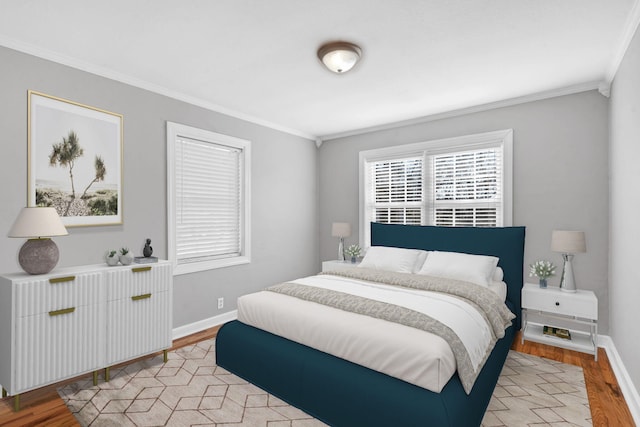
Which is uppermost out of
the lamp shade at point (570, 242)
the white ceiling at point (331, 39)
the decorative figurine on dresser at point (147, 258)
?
the white ceiling at point (331, 39)

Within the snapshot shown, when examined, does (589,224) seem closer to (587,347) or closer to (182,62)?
(587,347)

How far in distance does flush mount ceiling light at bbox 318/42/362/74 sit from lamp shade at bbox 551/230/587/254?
2.52 m

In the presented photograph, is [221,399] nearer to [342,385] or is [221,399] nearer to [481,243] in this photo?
[342,385]

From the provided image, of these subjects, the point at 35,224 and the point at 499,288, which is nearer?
the point at 35,224

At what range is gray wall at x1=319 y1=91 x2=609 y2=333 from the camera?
3.32 metres

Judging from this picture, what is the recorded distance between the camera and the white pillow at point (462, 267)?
3.31 meters

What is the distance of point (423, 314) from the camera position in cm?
222

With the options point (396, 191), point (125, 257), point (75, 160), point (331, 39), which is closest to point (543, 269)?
point (396, 191)

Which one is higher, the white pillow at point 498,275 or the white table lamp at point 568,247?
the white table lamp at point 568,247

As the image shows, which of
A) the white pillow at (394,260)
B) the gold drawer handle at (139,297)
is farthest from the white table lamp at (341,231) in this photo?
the gold drawer handle at (139,297)

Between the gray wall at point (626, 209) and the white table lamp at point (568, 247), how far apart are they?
0.84 feet

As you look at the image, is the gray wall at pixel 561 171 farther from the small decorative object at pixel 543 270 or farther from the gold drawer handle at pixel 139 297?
the gold drawer handle at pixel 139 297

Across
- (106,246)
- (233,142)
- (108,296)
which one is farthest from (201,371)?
(233,142)

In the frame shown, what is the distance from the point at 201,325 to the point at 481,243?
10.9 feet
